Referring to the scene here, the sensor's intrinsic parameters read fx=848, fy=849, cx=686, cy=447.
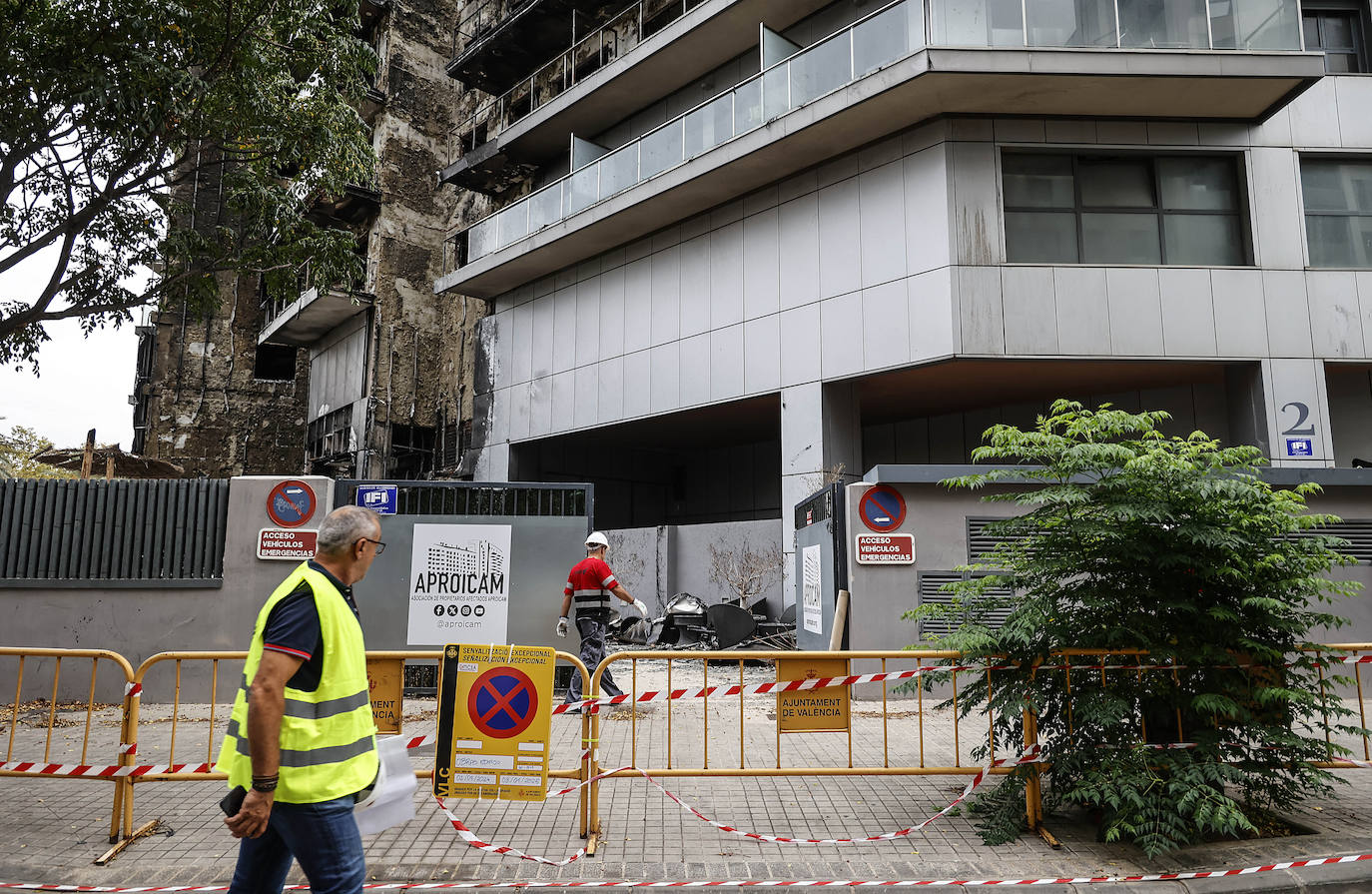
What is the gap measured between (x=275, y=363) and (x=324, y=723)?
117 feet

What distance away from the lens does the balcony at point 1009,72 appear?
14188 millimetres

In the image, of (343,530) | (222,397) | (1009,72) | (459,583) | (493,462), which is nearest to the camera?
(343,530)

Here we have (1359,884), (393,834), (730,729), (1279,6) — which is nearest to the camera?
(1359,884)

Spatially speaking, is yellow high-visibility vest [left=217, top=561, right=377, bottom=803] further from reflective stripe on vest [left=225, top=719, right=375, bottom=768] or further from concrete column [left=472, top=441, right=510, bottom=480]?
concrete column [left=472, top=441, right=510, bottom=480]

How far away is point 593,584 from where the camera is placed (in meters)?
9.05

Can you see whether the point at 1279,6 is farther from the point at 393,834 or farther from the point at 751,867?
the point at 393,834

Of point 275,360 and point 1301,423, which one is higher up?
point 275,360

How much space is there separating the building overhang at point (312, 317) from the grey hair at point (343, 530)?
82.0ft

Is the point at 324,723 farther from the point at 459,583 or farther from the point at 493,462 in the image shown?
the point at 493,462

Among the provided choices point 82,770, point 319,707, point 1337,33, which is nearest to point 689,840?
point 319,707

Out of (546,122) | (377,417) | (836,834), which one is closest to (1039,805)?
(836,834)

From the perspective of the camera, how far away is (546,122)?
2427 cm

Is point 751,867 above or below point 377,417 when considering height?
below

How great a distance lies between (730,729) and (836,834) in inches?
135
